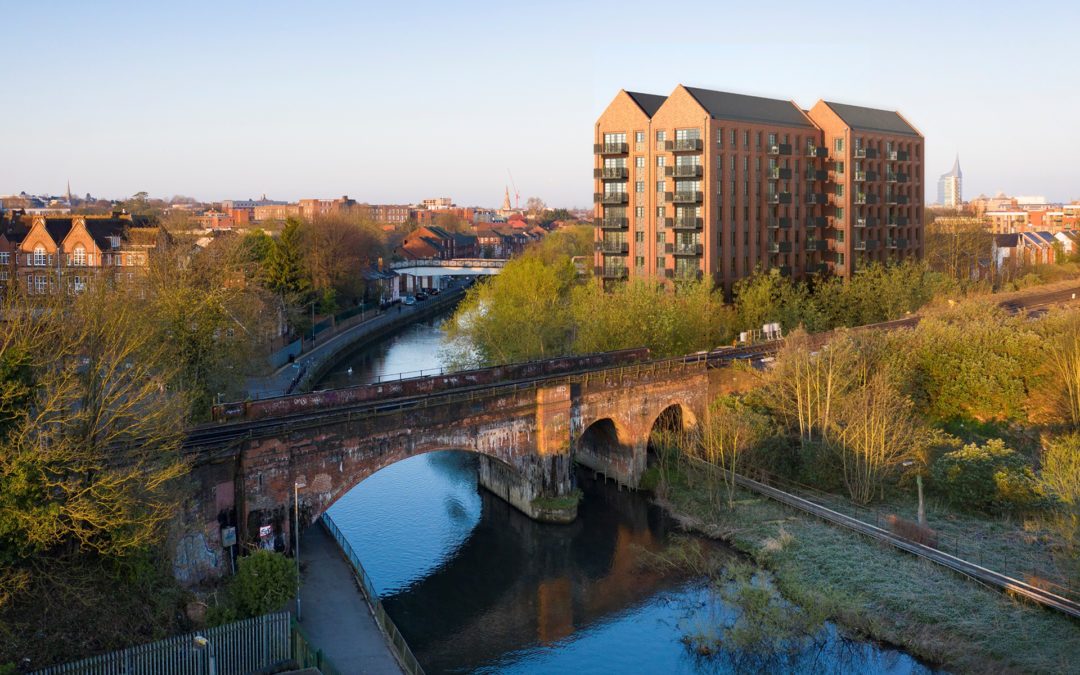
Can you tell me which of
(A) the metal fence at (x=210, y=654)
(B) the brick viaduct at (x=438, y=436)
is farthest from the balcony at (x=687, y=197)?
(A) the metal fence at (x=210, y=654)

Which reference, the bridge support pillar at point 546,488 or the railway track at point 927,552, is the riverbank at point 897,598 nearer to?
the railway track at point 927,552

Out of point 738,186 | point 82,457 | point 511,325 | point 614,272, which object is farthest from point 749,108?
point 82,457

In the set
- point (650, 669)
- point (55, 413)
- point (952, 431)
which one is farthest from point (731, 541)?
point (55, 413)

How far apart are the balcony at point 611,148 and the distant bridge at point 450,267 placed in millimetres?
45877

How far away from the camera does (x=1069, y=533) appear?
2897 cm

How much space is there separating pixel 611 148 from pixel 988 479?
138ft

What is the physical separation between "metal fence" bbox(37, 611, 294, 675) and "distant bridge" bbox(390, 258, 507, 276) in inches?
3707

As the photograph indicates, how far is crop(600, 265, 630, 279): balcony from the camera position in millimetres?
73250

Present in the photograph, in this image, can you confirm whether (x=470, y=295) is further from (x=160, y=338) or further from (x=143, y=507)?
(x=143, y=507)

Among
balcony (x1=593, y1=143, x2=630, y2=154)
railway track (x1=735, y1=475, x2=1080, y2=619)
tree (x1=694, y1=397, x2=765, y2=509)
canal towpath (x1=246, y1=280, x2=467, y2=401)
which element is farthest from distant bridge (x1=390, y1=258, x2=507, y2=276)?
railway track (x1=735, y1=475, x2=1080, y2=619)

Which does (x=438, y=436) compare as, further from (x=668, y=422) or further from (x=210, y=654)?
(x=668, y=422)

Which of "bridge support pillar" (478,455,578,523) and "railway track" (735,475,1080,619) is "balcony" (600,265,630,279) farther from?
"bridge support pillar" (478,455,578,523)

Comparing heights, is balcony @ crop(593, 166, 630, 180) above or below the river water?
above

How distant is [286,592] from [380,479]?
21227 millimetres
